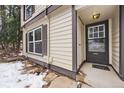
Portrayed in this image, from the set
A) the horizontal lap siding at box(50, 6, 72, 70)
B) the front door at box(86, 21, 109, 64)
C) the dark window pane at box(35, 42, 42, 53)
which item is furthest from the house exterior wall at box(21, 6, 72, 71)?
the front door at box(86, 21, 109, 64)

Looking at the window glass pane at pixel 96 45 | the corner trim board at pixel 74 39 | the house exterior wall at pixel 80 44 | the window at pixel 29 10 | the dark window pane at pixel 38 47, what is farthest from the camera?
the window at pixel 29 10

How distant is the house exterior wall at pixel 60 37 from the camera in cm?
399

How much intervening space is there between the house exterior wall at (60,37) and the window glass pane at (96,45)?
1.65 metres

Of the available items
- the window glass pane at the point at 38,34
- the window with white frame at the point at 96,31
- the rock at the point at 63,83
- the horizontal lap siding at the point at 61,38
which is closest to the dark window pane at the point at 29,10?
the window glass pane at the point at 38,34

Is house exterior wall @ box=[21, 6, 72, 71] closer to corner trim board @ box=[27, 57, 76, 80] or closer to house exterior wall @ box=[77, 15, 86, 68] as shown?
corner trim board @ box=[27, 57, 76, 80]

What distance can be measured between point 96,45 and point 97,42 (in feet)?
0.45

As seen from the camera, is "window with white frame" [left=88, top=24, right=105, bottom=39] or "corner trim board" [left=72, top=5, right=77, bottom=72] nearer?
"corner trim board" [left=72, top=5, right=77, bottom=72]

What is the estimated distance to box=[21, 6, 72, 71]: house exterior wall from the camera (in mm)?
3987

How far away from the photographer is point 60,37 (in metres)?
4.42

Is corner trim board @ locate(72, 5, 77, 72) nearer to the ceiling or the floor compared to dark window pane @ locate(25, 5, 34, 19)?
nearer to the floor

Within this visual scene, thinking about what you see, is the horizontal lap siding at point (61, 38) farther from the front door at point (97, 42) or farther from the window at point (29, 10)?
the window at point (29, 10)
